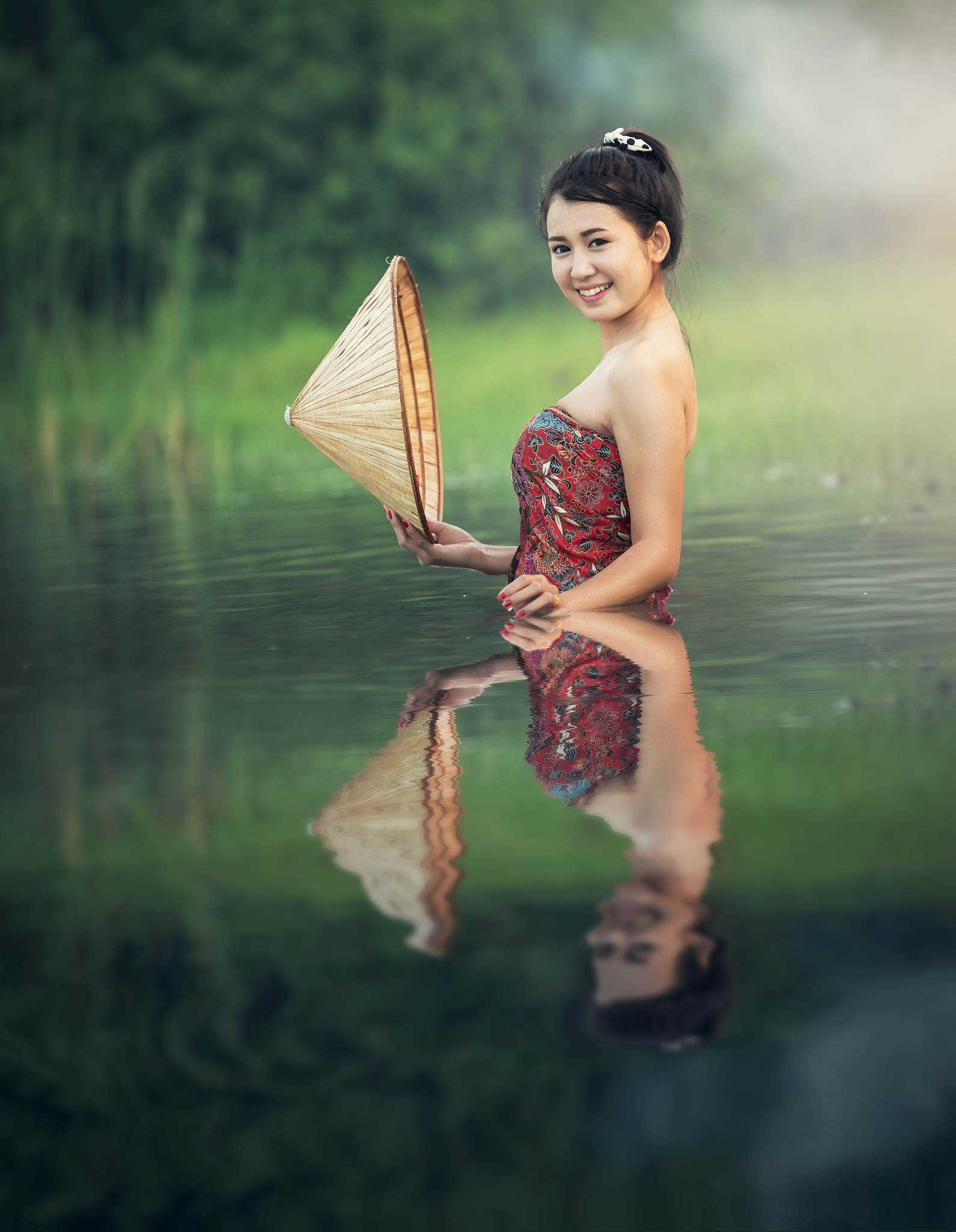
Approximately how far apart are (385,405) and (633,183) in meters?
0.61

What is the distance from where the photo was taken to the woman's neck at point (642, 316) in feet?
8.95

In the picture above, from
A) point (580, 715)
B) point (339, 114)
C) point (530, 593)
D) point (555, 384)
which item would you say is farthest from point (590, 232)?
point (339, 114)

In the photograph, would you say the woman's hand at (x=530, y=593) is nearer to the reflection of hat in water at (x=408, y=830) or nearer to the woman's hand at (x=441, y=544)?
the woman's hand at (x=441, y=544)

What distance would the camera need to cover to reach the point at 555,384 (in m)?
10.8

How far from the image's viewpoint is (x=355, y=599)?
3.22 m

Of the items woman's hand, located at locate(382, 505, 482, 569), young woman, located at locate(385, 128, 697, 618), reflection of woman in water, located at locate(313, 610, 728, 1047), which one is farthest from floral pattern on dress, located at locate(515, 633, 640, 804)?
woman's hand, located at locate(382, 505, 482, 569)

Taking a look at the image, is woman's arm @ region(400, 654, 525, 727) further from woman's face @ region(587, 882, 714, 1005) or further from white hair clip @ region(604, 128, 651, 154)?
white hair clip @ region(604, 128, 651, 154)

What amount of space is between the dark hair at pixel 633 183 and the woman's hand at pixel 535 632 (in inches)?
28.5

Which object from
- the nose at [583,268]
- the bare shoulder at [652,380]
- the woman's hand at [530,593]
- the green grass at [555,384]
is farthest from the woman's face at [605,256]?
the green grass at [555,384]

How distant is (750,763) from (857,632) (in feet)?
2.96

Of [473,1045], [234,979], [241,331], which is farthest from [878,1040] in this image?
[241,331]

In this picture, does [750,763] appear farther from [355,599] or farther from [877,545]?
[877,545]

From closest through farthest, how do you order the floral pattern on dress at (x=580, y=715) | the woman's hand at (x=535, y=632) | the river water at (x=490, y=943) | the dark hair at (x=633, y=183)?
the river water at (x=490, y=943), the floral pattern on dress at (x=580, y=715), the woman's hand at (x=535, y=632), the dark hair at (x=633, y=183)

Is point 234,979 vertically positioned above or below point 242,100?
below
